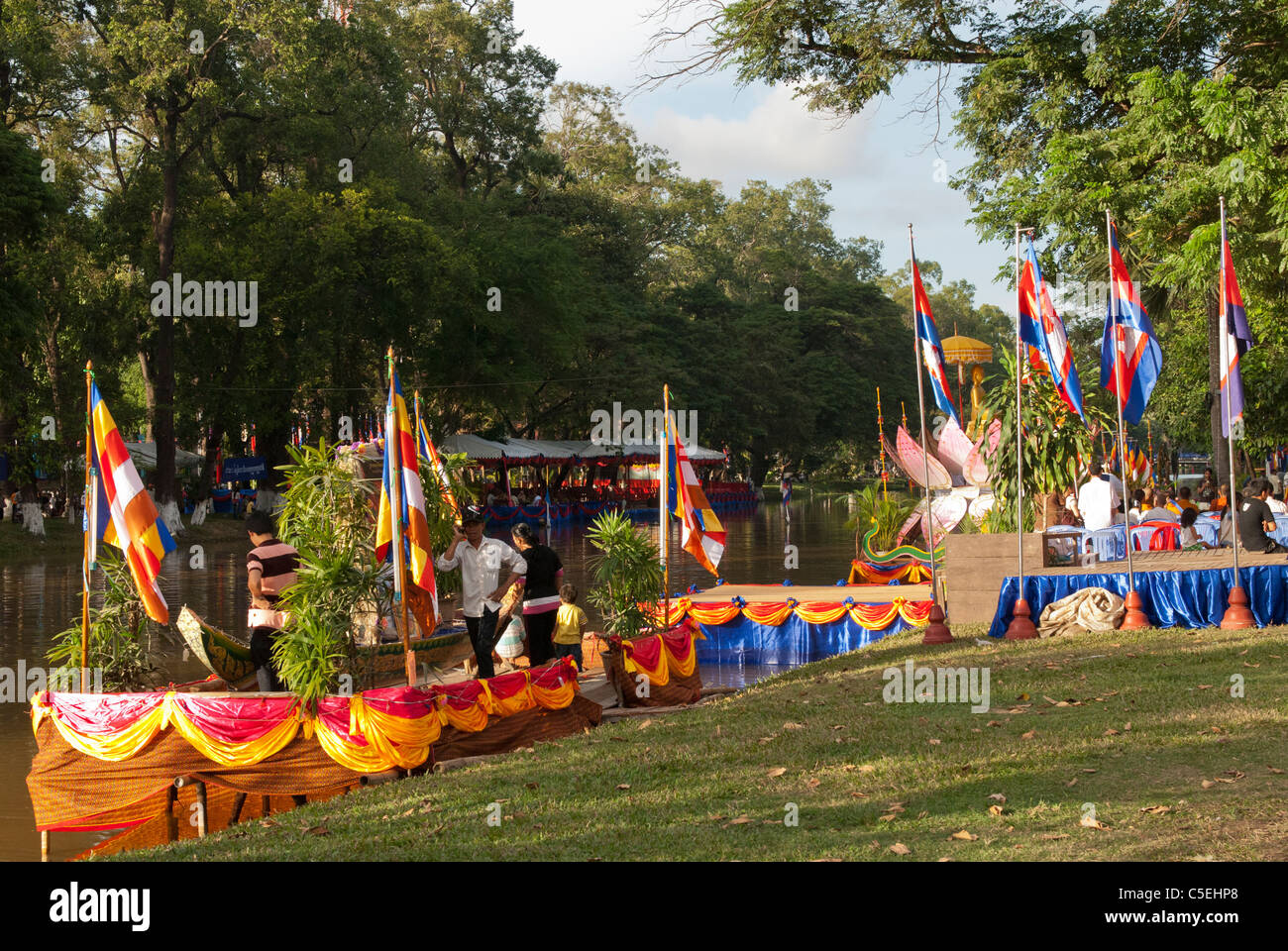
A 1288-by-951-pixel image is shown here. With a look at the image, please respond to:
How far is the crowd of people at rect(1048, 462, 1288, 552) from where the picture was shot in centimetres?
1549

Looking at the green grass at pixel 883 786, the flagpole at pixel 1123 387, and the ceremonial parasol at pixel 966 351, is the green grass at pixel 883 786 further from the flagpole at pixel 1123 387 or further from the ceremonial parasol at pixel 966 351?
the ceremonial parasol at pixel 966 351

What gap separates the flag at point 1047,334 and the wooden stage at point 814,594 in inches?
172

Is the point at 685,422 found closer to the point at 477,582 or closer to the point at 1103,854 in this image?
the point at 477,582

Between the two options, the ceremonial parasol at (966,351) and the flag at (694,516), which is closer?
the flag at (694,516)

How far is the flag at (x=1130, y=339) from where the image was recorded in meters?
13.9

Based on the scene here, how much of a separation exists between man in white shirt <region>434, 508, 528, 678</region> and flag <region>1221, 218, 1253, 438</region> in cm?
818

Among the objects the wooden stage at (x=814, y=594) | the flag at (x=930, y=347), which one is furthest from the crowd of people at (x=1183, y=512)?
the wooden stage at (x=814, y=594)

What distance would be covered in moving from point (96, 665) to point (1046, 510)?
1400 centimetres

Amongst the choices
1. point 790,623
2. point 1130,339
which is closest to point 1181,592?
point 1130,339

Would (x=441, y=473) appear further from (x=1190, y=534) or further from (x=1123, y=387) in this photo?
(x=1190, y=534)

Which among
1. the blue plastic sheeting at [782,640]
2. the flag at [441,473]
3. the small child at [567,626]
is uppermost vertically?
the flag at [441,473]
